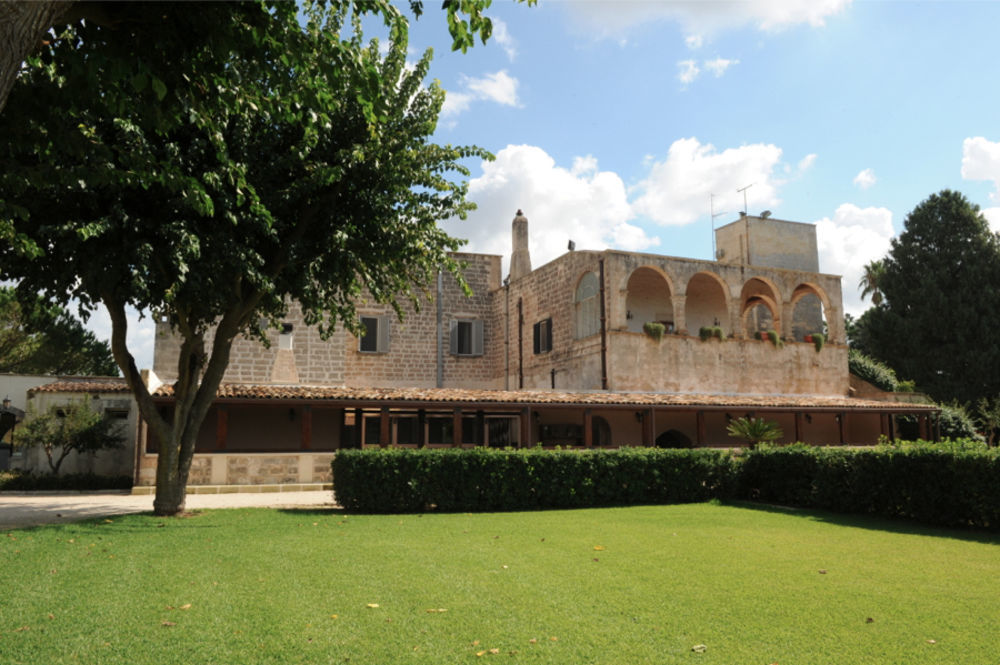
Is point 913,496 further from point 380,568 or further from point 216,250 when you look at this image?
point 216,250

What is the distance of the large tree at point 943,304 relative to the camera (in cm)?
3381

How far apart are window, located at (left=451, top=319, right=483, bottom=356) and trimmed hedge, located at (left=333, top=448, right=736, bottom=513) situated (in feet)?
44.1

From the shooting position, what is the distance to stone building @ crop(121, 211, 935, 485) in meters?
20.7

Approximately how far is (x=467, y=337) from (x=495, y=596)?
22185 mm

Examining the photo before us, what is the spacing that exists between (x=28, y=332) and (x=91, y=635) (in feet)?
100

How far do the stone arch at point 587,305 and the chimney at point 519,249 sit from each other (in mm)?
4676

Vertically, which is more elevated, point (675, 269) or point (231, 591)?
point (675, 269)

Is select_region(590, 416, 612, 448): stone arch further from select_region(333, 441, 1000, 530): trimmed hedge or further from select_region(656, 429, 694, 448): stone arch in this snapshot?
select_region(333, 441, 1000, 530): trimmed hedge

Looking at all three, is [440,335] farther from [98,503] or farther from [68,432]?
[98,503]

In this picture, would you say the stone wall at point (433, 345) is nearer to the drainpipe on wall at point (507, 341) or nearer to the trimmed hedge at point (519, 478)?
the drainpipe on wall at point (507, 341)

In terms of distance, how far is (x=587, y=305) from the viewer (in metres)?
24.2

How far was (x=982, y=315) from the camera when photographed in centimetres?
3403

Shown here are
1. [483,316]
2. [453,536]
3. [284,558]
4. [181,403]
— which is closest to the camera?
[284,558]

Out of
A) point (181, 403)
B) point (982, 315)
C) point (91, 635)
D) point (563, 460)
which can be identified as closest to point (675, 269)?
point (563, 460)
